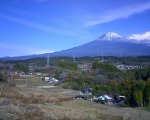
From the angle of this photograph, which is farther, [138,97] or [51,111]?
[138,97]

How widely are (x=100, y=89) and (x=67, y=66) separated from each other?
29.5 meters

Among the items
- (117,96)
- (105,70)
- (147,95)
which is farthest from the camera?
(105,70)

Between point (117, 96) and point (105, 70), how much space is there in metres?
21.0

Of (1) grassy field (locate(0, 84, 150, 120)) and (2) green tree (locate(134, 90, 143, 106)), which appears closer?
(1) grassy field (locate(0, 84, 150, 120))

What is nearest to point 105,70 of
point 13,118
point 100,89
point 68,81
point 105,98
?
point 68,81

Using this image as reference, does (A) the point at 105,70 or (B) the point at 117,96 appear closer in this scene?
(B) the point at 117,96

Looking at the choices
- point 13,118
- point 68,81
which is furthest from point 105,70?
point 13,118

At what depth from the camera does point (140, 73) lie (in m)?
44.6

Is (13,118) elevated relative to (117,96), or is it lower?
elevated

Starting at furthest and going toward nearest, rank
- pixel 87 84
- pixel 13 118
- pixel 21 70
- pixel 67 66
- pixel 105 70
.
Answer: pixel 21 70, pixel 67 66, pixel 105 70, pixel 87 84, pixel 13 118

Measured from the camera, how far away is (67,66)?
6481cm

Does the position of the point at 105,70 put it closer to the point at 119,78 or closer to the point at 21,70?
the point at 119,78

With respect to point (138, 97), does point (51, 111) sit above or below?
above

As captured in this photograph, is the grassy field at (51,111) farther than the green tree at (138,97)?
No
